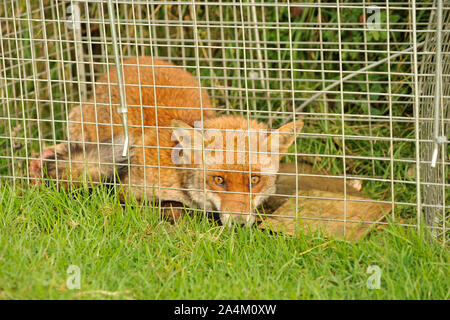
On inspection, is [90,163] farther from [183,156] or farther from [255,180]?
[255,180]

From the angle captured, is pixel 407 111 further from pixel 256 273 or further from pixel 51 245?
pixel 51 245

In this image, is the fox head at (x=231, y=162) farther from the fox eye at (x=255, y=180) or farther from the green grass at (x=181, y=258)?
the green grass at (x=181, y=258)

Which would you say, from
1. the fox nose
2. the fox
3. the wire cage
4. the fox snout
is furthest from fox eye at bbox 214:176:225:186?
the wire cage

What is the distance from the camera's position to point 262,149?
156 inches

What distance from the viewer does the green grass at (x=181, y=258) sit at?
293 centimetres

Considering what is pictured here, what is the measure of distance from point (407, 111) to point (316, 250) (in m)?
2.30

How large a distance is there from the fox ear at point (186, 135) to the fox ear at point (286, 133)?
0.51 m

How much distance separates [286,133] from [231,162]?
0.42 metres

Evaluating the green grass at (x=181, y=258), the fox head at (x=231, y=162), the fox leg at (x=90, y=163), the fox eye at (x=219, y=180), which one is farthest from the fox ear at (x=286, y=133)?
the fox leg at (x=90, y=163)

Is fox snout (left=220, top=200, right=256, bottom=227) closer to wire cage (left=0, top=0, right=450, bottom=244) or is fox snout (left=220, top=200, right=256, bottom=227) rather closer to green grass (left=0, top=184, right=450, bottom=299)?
green grass (left=0, top=184, right=450, bottom=299)

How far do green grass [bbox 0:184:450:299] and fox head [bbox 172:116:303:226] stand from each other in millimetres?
232

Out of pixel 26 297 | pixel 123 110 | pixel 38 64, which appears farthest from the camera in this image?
pixel 38 64
